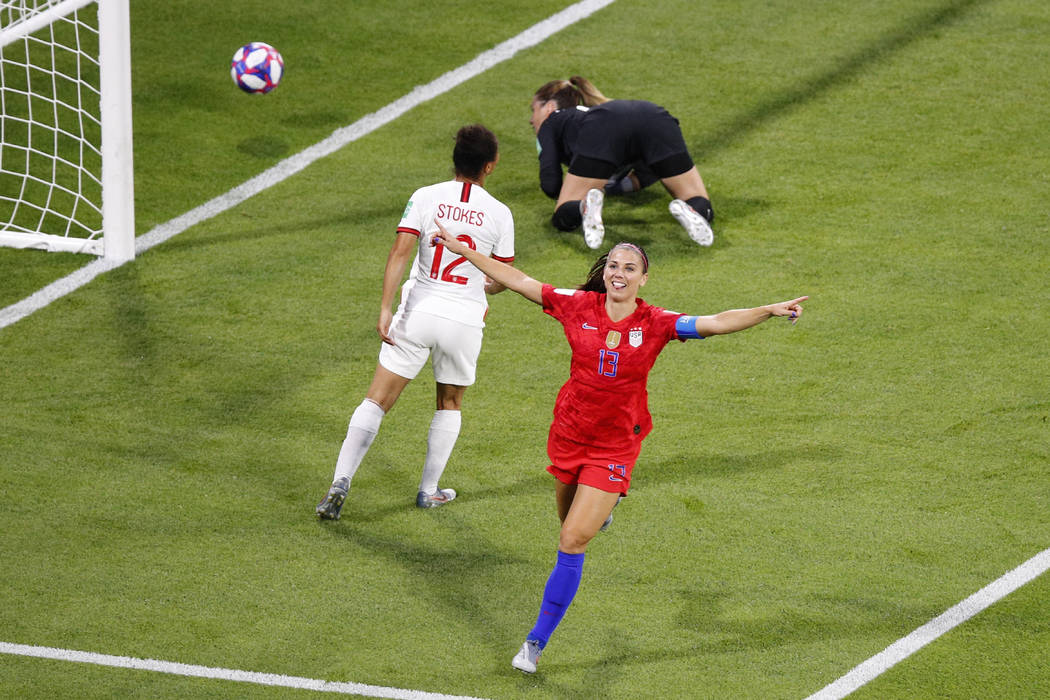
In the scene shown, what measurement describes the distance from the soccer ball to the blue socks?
6634 millimetres

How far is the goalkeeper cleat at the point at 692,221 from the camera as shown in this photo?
424 inches

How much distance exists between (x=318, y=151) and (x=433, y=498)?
543 centimetres

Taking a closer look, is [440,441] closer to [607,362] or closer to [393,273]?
[393,273]

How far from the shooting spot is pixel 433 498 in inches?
306

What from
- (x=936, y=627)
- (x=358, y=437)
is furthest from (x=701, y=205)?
(x=936, y=627)

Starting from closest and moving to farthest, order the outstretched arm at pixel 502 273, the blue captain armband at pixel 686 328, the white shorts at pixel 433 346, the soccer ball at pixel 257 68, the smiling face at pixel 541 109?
the blue captain armband at pixel 686 328 < the outstretched arm at pixel 502 273 < the white shorts at pixel 433 346 < the smiling face at pixel 541 109 < the soccer ball at pixel 257 68

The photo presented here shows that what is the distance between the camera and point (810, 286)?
1031cm

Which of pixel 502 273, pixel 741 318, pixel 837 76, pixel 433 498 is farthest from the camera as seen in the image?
pixel 837 76

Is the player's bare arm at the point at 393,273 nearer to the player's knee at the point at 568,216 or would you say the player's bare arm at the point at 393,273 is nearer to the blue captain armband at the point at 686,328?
the blue captain armband at the point at 686,328

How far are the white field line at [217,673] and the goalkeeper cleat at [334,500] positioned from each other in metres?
1.41

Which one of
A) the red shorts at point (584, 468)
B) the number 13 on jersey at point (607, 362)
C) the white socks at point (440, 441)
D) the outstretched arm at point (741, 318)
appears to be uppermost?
the outstretched arm at point (741, 318)

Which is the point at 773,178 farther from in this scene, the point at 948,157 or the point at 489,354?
the point at 489,354

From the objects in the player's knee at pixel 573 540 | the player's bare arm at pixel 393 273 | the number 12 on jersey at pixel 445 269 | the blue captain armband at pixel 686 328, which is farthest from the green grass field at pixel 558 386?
the blue captain armband at pixel 686 328

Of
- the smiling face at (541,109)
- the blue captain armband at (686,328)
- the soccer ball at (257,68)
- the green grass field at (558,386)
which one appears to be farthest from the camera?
the soccer ball at (257,68)
